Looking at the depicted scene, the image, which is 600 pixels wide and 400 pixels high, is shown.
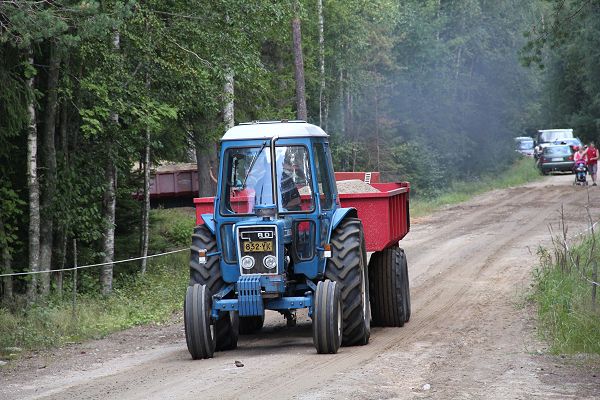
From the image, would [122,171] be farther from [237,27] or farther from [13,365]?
[13,365]

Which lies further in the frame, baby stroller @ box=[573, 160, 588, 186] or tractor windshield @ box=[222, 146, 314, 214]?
baby stroller @ box=[573, 160, 588, 186]

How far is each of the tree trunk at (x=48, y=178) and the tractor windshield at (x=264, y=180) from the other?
6.57 meters

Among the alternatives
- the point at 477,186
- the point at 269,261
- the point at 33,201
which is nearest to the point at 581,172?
the point at 477,186

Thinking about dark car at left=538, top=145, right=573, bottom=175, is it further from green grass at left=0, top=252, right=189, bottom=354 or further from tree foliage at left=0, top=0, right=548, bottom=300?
green grass at left=0, top=252, right=189, bottom=354

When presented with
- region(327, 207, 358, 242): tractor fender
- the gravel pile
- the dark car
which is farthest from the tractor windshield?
the dark car

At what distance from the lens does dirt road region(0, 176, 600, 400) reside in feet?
30.8

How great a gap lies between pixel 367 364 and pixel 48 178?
9.30 metres

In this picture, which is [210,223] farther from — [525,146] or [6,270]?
[525,146]

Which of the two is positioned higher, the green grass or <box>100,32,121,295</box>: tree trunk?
<box>100,32,121,295</box>: tree trunk

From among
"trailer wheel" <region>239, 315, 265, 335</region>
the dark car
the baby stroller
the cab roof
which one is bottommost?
"trailer wheel" <region>239, 315, 265, 335</region>

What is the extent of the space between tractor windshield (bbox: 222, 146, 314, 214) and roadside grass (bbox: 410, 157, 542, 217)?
2165cm

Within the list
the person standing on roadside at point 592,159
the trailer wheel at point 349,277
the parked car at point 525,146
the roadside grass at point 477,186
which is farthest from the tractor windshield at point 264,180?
the parked car at point 525,146

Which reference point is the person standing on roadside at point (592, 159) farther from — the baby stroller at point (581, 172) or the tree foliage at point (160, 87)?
the tree foliage at point (160, 87)

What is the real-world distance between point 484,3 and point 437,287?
145ft
